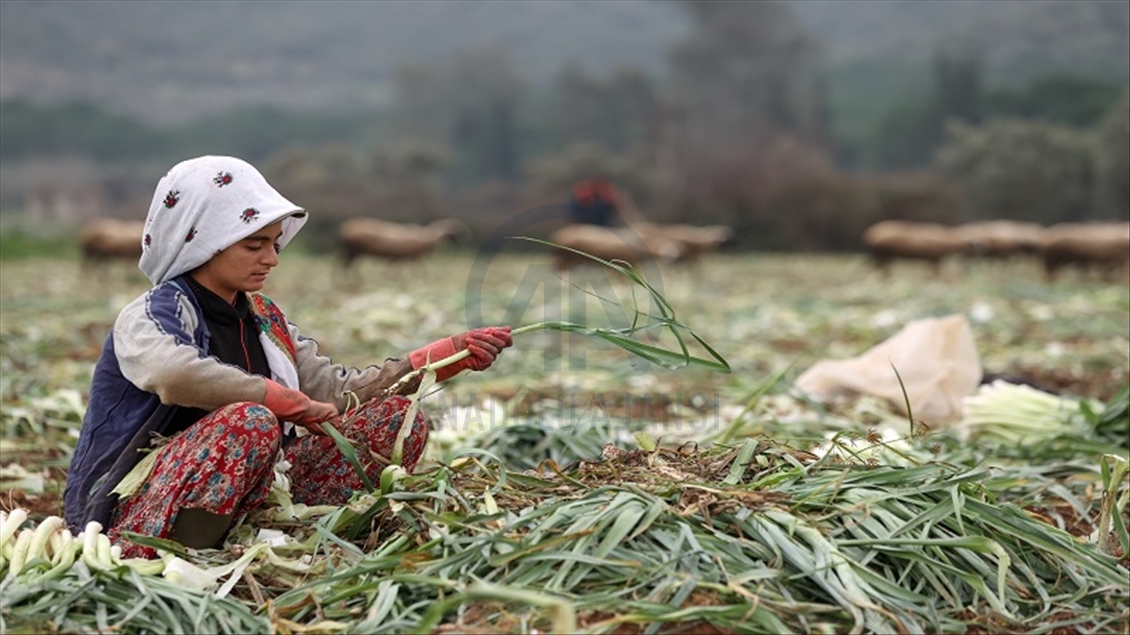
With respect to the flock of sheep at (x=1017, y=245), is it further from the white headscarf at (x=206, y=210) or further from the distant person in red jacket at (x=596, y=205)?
the white headscarf at (x=206, y=210)

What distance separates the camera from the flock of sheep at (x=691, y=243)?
17703 mm

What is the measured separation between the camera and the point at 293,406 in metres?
3.03

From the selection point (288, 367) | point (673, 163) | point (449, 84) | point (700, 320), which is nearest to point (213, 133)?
point (449, 84)

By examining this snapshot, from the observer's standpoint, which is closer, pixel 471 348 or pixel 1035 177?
pixel 471 348

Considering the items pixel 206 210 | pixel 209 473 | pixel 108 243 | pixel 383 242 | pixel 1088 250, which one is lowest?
pixel 1088 250

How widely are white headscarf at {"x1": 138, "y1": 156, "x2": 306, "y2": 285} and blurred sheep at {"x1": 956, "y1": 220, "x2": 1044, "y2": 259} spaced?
18285mm

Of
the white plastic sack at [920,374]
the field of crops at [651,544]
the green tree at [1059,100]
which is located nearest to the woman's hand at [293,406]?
the field of crops at [651,544]

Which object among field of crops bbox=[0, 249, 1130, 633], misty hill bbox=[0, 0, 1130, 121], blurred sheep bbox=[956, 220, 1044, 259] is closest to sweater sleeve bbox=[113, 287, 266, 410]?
field of crops bbox=[0, 249, 1130, 633]

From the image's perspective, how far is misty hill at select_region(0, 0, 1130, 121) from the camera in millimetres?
58969

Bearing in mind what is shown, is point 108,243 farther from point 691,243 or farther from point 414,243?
point 691,243

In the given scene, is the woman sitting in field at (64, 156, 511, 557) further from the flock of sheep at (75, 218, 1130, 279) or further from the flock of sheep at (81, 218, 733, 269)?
the flock of sheep at (81, 218, 733, 269)

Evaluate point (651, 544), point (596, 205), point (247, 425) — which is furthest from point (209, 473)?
point (596, 205)

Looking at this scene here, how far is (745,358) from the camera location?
8.30 m

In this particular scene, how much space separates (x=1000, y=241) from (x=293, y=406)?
63.7 ft
